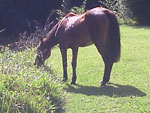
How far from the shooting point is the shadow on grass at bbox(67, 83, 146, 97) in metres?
7.65

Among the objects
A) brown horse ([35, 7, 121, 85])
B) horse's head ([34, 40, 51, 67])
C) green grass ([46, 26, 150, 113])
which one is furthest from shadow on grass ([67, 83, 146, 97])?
horse's head ([34, 40, 51, 67])

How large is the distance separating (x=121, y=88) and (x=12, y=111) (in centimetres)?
317

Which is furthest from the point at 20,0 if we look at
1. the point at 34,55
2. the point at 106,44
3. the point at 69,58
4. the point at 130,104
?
the point at 130,104

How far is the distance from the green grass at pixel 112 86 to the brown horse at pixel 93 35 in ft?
1.50

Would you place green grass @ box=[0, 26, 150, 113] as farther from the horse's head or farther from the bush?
the bush

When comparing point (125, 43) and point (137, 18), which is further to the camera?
point (137, 18)

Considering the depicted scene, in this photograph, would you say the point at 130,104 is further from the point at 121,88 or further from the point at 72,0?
the point at 72,0

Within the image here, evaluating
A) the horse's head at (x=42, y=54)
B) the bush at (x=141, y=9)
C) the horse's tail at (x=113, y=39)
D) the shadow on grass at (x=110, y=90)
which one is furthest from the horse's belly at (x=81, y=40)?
the bush at (x=141, y=9)

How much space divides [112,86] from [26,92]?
9.04 feet

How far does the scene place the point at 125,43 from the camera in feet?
50.6

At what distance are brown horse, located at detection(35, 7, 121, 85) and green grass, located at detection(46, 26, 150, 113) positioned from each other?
457mm

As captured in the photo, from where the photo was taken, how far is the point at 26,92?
6133 mm

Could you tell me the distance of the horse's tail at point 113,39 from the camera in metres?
8.28

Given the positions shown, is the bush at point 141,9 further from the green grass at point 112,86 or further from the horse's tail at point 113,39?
the horse's tail at point 113,39
